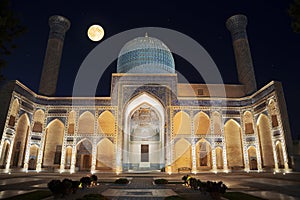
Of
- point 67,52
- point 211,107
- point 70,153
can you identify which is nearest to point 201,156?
point 211,107

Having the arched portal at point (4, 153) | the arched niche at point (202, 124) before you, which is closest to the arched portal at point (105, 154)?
the arched portal at point (4, 153)

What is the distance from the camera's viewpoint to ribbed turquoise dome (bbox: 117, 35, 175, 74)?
84.1 ft

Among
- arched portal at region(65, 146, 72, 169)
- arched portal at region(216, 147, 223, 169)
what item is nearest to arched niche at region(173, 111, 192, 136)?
arched portal at region(216, 147, 223, 169)

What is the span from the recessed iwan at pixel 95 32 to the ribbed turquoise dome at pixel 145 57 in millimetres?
12223

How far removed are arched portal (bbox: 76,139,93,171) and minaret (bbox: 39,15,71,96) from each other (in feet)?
22.2

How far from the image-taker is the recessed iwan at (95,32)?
12.9 m

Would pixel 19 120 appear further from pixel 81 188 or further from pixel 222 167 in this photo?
pixel 222 167

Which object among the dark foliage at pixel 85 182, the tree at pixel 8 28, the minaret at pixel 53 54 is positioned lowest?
the dark foliage at pixel 85 182

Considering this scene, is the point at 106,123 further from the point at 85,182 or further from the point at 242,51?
the point at 242,51

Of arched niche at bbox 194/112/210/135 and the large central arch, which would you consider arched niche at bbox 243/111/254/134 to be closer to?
arched niche at bbox 194/112/210/135

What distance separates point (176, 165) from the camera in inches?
756

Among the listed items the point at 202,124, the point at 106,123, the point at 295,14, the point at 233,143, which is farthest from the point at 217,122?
the point at 295,14

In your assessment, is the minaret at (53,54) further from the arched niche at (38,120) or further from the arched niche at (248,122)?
the arched niche at (248,122)

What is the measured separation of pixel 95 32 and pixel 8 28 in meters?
8.43
